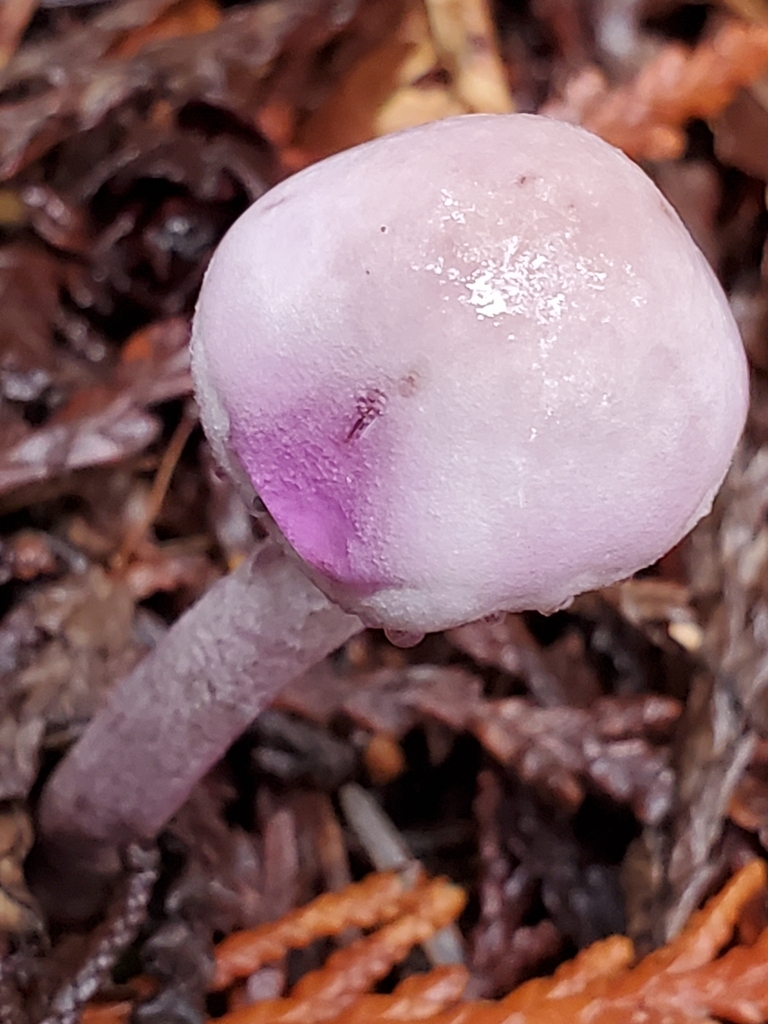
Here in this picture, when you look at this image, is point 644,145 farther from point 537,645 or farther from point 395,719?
point 395,719

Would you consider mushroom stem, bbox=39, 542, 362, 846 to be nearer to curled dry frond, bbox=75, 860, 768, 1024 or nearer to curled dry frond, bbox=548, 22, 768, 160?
curled dry frond, bbox=75, 860, 768, 1024

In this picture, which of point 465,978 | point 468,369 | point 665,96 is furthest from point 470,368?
point 665,96

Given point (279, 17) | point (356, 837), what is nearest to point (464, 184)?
point (356, 837)

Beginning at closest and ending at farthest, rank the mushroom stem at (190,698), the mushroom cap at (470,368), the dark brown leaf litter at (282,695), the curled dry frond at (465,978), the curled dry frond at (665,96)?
the mushroom cap at (470,368)
the mushroom stem at (190,698)
the curled dry frond at (465,978)
the dark brown leaf litter at (282,695)
the curled dry frond at (665,96)

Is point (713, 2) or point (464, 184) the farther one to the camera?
point (713, 2)

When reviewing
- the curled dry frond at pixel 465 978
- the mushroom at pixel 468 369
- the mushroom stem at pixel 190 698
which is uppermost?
the mushroom at pixel 468 369

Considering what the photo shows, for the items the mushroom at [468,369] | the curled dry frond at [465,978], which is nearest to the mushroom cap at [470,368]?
the mushroom at [468,369]

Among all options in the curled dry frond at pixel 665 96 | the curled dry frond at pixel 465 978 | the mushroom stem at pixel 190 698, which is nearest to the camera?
the mushroom stem at pixel 190 698

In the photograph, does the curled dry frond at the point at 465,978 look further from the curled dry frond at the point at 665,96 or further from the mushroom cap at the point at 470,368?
the curled dry frond at the point at 665,96
